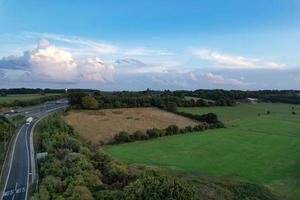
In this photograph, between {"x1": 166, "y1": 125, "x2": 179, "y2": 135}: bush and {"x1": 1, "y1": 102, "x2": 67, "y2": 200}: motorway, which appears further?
{"x1": 166, "y1": 125, "x2": 179, "y2": 135}: bush

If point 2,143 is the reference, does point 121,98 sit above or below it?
above

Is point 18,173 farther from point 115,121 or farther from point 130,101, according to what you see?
point 130,101

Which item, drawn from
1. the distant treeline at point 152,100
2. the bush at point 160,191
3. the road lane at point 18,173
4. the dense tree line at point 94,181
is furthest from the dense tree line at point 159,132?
the bush at point 160,191

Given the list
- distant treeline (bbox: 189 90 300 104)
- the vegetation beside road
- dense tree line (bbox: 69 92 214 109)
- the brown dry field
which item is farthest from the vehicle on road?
distant treeline (bbox: 189 90 300 104)

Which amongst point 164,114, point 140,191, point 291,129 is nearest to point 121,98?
point 164,114

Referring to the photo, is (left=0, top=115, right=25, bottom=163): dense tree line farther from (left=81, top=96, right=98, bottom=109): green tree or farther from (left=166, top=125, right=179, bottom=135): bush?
(left=166, top=125, right=179, bottom=135): bush

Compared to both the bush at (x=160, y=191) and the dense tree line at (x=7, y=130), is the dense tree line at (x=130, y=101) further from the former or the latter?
the bush at (x=160, y=191)

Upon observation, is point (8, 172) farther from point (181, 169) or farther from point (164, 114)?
point (164, 114)
